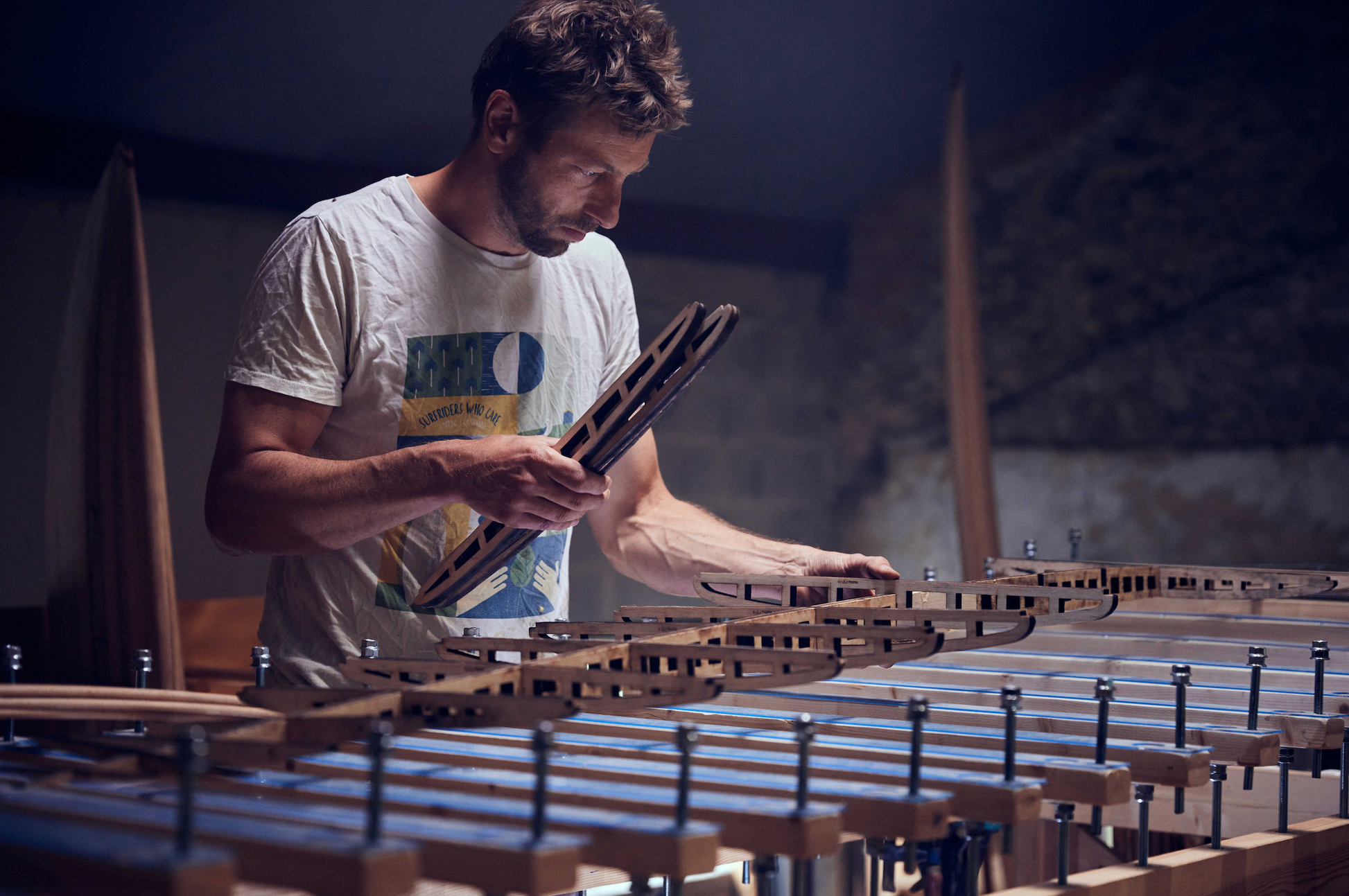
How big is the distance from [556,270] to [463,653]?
633mm

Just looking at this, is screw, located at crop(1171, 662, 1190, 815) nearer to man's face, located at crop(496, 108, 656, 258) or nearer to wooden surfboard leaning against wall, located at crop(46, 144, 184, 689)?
man's face, located at crop(496, 108, 656, 258)

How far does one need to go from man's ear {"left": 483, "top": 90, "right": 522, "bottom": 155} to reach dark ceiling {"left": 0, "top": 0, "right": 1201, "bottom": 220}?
163cm

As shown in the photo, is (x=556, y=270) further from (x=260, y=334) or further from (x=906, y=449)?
(x=906, y=449)

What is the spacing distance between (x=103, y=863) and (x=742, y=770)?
447mm

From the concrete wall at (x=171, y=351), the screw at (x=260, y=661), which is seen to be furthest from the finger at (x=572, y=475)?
the concrete wall at (x=171, y=351)

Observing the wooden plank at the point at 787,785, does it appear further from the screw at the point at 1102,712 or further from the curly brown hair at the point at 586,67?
the curly brown hair at the point at 586,67

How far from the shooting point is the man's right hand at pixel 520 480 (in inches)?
51.6

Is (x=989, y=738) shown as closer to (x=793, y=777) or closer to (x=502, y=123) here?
(x=793, y=777)

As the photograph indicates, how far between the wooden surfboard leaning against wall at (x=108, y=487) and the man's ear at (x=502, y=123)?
3.65 ft

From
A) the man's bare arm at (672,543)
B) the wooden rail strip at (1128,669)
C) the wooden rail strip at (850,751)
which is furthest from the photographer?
the man's bare arm at (672,543)

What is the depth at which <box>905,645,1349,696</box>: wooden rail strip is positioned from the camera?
4.56 ft

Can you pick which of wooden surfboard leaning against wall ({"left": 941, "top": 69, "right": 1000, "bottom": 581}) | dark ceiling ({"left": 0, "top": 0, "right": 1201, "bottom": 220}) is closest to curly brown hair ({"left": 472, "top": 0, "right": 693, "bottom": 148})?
dark ceiling ({"left": 0, "top": 0, "right": 1201, "bottom": 220})

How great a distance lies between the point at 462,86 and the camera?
348 cm

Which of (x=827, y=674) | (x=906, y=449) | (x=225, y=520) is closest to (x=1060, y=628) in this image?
(x=827, y=674)
